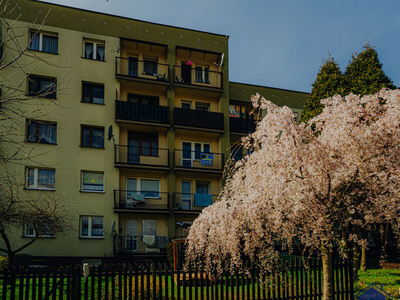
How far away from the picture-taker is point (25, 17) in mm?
22766

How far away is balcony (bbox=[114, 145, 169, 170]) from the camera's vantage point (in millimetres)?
23188

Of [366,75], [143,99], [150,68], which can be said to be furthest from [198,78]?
[366,75]

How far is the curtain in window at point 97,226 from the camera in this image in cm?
2197

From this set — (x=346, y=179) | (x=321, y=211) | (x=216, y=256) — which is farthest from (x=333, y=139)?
(x=216, y=256)

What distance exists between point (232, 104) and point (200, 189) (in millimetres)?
7751

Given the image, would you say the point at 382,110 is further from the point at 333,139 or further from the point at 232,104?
the point at 232,104

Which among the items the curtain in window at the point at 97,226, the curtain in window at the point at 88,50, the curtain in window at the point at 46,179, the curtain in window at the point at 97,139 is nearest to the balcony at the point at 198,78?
the curtain in window at the point at 88,50

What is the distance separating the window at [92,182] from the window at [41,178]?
178cm

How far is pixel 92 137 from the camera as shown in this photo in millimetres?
23312

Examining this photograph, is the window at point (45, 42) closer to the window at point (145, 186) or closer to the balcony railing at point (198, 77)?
the balcony railing at point (198, 77)

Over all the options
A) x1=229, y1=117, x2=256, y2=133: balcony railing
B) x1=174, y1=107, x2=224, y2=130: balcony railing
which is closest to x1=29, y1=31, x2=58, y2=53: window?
x1=174, y1=107, x2=224, y2=130: balcony railing

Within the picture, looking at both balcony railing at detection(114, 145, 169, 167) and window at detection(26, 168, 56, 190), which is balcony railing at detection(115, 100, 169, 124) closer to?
balcony railing at detection(114, 145, 169, 167)

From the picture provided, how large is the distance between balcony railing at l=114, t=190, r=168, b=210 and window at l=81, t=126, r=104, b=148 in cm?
328

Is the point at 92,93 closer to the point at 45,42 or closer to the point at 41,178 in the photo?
the point at 45,42
